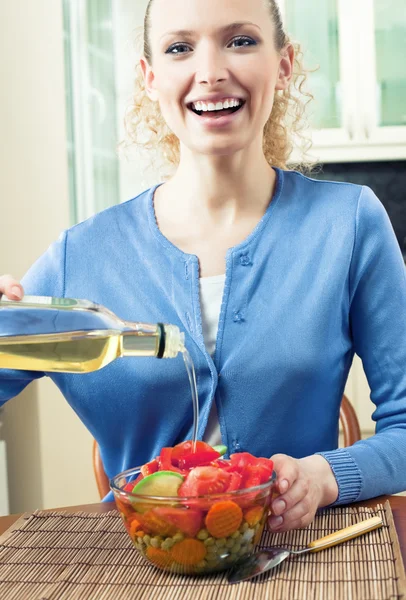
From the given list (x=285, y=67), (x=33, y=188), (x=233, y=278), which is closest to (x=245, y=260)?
(x=233, y=278)

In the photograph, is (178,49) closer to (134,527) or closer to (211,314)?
(211,314)

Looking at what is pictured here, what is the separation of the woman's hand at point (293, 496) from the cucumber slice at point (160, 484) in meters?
0.16

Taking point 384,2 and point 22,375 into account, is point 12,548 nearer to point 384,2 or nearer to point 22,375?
point 22,375

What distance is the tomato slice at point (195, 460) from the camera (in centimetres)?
99

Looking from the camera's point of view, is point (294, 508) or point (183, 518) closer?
point (183, 518)

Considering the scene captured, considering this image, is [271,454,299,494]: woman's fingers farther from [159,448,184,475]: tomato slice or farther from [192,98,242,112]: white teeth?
[192,98,242,112]: white teeth

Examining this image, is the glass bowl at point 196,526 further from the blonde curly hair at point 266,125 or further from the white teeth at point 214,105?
the blonde curly hair at point 266,125

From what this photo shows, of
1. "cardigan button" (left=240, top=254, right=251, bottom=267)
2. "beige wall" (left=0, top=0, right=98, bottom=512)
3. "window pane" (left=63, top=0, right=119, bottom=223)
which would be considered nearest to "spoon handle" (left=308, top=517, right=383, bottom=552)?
"cardigan button" (left=240, top=254, right=251, bottom=267)

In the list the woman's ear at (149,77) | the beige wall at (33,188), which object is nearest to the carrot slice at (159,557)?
the woman's ear at (149,77)

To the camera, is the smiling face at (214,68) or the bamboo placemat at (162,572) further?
the smiling face at (214,68)

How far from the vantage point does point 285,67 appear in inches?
61.6

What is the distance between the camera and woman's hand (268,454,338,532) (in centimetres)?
102

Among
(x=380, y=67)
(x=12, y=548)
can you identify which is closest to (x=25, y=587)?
(x=12, y=548)

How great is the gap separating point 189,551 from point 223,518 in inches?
2.1
